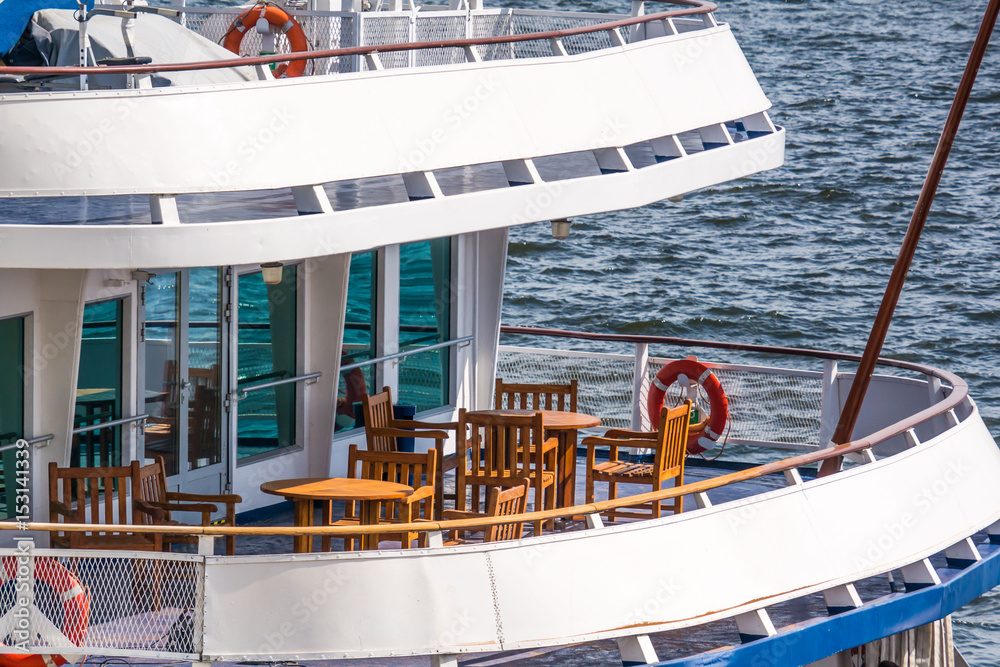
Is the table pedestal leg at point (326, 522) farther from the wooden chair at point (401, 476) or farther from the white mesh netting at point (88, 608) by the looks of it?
the white mesh netting at point (88, 608)

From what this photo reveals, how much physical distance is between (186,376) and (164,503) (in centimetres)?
148

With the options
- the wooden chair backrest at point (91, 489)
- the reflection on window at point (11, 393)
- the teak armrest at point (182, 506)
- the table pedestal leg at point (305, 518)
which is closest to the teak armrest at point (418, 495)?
the table pedestal leg at point (305, 518)

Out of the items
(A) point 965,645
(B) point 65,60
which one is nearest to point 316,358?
(B) point 65,60

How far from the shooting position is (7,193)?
6.96 metres

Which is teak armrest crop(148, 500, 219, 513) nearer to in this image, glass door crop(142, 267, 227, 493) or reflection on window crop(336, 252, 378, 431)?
glass door crop(142, 267, 227, 493)

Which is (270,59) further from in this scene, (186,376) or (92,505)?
(186,376)

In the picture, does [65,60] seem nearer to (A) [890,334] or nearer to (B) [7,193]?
(B) [7,193]

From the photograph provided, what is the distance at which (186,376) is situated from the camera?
9.70 m

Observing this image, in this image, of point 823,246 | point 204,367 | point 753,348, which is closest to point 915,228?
point 753,348

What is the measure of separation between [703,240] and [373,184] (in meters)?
24.8

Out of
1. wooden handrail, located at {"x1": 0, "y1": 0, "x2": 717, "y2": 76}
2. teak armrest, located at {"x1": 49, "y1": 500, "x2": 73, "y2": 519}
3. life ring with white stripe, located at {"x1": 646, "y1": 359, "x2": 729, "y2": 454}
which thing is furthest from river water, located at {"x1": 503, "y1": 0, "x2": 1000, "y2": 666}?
teak armrest, located at {"x1": 49, "y1": 500, "x2": 73, "y2": 519}

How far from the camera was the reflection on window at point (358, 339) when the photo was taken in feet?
Result: 36.3

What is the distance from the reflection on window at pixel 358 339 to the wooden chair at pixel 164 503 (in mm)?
2354

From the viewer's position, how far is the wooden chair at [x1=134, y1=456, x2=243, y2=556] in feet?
26.9
